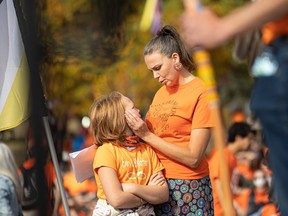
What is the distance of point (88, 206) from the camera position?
9.73 meters

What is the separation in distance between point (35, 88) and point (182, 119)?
3.43 ft

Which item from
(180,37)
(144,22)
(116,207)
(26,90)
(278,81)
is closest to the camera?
(278,81)

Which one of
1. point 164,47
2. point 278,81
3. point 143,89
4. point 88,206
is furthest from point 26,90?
point 143,89

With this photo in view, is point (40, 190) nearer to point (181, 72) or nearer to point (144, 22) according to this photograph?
point (181, 72)

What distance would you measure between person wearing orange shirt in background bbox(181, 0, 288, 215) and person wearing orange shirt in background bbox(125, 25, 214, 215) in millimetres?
1422

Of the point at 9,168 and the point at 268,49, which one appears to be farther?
the point at 9,168

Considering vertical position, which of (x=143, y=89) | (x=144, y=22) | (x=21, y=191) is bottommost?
(x=143, y=89)

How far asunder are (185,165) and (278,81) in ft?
5.53

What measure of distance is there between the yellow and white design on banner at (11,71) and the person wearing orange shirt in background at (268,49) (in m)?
2.62

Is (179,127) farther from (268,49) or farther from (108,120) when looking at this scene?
(268,49)

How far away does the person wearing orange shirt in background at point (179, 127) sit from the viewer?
4.60 metres

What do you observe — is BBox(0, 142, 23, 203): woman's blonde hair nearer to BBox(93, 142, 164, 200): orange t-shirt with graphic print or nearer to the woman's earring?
BBox(93, 142, 164, 200): orange t-shirt with graphic print

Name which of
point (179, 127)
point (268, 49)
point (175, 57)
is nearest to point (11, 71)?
point (175, 57)

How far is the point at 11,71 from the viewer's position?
221 inches
